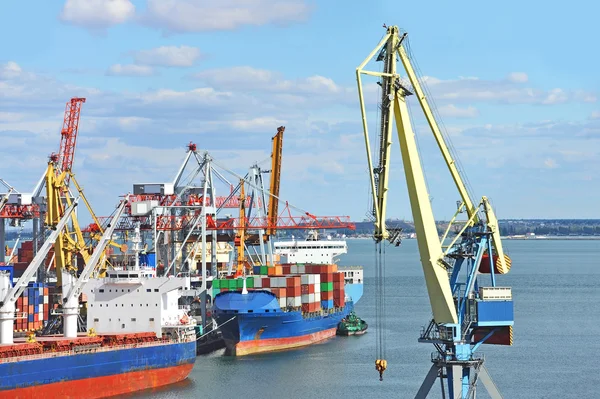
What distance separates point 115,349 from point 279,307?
58.7 ft

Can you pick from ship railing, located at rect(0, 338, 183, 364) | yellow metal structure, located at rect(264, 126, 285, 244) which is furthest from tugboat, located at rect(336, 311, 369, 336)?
ship railing, located at rect(0, 338, 183, 364)

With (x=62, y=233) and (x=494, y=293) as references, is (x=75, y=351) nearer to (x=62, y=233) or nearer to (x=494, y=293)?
(x=62, y=233)

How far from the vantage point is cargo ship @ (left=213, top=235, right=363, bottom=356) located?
222ft

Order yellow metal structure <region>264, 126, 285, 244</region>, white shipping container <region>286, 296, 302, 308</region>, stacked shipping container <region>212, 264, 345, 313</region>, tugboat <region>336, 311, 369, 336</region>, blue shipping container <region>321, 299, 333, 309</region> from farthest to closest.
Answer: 1. yellow metal structure <region>264, 126, 285, 244</region>
2. tugboat <region>336, 311, 369, 336</region>
3. blue shipping container <region>321, 299, 333, 309</region>
4. white shipping container <region>286, 296, 302, 308</region>
5. stacked shipping container <region>212, 264, 345, 313</region>

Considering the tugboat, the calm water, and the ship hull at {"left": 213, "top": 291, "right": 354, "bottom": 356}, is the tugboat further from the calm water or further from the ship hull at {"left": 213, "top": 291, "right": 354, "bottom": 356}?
the ship hull at {"left": 213, "top": 291, "right": 354, "bottom": 356}

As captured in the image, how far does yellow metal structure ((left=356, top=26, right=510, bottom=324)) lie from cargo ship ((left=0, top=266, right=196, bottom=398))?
59.0ft

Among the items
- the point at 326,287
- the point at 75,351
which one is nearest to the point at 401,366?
the point at 75,351

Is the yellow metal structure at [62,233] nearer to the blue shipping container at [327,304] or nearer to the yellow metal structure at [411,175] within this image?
the blue shipping container at [327,304]

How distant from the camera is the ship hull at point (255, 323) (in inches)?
2653

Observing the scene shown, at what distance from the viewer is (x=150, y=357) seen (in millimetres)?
55406

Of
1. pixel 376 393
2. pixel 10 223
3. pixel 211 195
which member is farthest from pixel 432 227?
pixel 10 223

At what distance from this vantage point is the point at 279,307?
229 ft

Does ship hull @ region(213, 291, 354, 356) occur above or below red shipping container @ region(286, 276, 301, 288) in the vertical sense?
below

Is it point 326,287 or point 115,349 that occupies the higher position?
point 326,287
